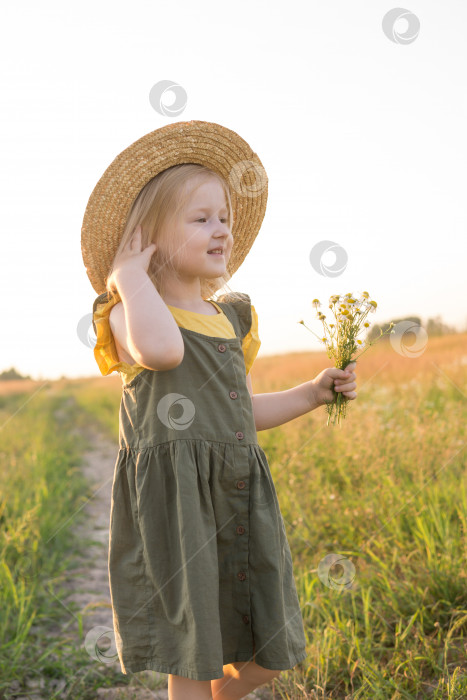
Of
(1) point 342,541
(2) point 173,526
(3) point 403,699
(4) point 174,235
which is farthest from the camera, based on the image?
(1) point 342,541

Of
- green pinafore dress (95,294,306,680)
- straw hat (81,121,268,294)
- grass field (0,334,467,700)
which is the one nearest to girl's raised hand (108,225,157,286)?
straw hat (81,121,268,294)

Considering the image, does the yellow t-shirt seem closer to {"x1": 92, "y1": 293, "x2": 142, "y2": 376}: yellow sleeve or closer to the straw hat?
{"x1": 92, "y1": 293, "x2": 142, "y2": 376}: yellow sleeve

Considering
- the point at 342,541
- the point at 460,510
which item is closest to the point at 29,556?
the point at 342,541

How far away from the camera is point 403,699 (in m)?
2.17

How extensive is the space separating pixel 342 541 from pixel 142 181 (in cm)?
212

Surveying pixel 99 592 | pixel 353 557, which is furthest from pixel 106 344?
pixel 99 592

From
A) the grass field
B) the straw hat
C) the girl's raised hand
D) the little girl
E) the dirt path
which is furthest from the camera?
the dirt path

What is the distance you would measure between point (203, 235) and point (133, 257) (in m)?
0.22

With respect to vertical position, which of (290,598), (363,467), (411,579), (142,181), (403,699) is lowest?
(403,699)

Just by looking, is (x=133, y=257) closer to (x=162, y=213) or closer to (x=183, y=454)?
(x=162, y=213)

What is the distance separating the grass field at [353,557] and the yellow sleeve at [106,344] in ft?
4.04

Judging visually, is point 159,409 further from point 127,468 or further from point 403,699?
point 403,699

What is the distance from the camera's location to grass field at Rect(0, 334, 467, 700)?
2.38 metres

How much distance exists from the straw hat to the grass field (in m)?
1.25
